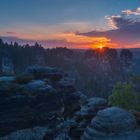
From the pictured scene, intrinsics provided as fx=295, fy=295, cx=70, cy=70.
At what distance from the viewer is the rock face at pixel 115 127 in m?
18.7

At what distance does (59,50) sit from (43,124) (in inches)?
6571

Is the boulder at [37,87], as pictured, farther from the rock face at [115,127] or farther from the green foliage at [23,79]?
the rock face at [115,127]

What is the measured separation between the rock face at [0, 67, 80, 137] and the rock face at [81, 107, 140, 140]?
14715mm

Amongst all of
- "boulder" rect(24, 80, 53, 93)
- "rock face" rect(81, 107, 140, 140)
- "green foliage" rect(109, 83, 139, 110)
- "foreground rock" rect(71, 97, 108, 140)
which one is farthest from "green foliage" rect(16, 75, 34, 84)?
"green foliage" rect(109, 83, 139, 110)

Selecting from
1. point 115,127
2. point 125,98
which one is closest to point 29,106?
point 115,127

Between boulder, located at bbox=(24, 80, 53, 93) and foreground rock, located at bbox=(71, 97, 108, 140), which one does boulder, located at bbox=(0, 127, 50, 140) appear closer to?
boulder, located at bbox=(24, 80, 53, 93)

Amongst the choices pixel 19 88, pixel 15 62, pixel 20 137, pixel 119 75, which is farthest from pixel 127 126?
pixel 119 75

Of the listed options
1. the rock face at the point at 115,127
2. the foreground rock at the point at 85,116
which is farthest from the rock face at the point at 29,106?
the rock face at the point at 115,127

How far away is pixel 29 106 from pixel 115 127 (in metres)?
17.3

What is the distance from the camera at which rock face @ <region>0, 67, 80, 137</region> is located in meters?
33.1

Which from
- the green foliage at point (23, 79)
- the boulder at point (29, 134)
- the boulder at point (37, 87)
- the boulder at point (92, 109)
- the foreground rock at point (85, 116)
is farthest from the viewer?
the green foliage at point (23, 79)

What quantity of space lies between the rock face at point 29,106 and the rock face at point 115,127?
48.3ft

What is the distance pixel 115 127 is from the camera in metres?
18.7

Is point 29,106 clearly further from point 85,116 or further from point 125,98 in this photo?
point 125,98
